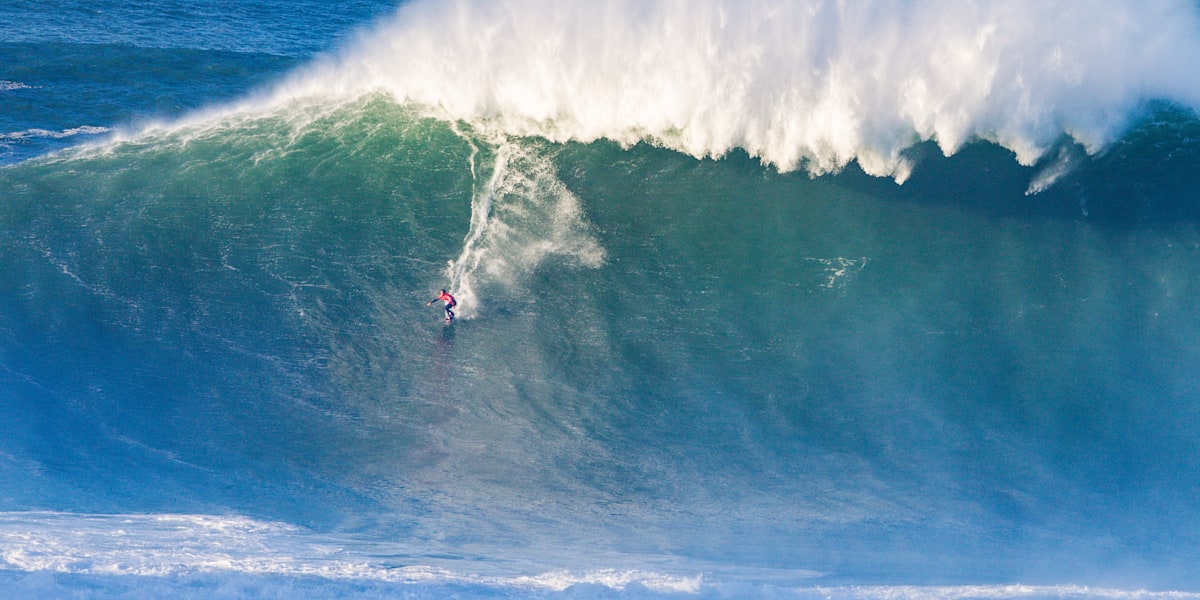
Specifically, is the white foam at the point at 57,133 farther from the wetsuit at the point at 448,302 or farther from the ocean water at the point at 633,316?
the wetsuit at the point at 448,302

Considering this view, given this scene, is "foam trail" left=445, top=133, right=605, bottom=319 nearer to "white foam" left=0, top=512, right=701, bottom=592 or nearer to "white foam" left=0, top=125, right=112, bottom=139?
"white foam" left=0, top=512, right=701, bottom=592

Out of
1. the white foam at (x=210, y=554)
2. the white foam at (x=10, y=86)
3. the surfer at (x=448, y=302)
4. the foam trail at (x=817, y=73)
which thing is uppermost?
the white foam at (x=10, y=86)

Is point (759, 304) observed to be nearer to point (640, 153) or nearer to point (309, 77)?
point (640, 153)

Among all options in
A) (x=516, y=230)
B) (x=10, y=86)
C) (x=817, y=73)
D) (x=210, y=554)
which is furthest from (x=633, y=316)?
(x=10, y=86)

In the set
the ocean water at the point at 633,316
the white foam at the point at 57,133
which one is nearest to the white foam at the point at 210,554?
the ocean water at the point at 633,316

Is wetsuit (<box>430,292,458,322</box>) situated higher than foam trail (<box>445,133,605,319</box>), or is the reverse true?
foam trail (<box>445,133,605,319</box>)

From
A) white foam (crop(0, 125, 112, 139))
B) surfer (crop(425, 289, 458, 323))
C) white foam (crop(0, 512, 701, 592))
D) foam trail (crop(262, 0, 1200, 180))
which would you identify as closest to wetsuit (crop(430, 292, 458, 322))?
surfer (crop(425, 289, 458, 323))

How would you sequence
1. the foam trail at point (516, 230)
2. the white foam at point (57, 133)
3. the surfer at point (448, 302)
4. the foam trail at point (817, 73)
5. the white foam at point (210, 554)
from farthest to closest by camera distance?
the white foam at point (57, 133)
the foam trail at point (817, 73)
the foam trail at point (516, 230)
the surfer at point (448, 302)
the white foam at point (210, 554)
